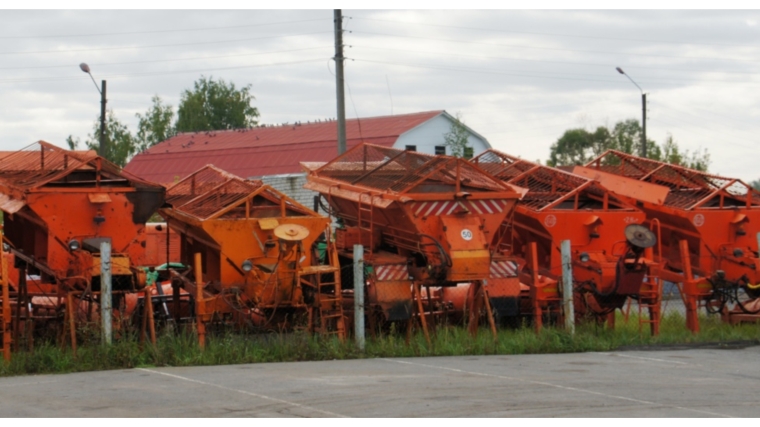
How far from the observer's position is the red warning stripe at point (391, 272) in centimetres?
1609

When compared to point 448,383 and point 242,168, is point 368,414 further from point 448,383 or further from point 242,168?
point 242,168

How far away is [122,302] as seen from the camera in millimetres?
15234

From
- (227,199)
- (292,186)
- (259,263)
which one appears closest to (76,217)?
(227,199)

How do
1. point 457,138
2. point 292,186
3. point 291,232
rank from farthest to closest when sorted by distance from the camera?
point 457,138 → point 292,186 → point 291,232

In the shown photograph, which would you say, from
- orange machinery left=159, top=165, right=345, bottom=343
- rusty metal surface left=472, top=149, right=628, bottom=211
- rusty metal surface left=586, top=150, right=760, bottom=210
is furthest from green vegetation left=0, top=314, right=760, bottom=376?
rusty metal surface left=586, top=150, right=760, bottom=210

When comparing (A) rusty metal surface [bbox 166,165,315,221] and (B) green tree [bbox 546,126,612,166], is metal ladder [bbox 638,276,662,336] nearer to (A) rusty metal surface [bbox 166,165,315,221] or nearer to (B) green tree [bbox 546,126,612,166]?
(A) rusty metal surface [bbox 166,165,315,221]

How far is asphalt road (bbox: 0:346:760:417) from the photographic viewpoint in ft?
33.0

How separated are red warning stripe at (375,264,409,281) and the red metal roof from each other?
84.1ft

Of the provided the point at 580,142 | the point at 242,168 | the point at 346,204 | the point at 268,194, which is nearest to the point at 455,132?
the point at 242,168

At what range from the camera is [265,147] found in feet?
151

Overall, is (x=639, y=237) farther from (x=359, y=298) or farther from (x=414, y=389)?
(x=414, y=389)

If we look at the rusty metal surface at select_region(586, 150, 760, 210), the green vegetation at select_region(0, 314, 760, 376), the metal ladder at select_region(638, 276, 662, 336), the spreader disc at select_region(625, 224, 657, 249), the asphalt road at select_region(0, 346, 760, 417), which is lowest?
the asphalt road at select_region(0, 346, 760, 417)

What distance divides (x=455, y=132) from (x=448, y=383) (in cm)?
3165

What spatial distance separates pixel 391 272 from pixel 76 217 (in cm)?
453
